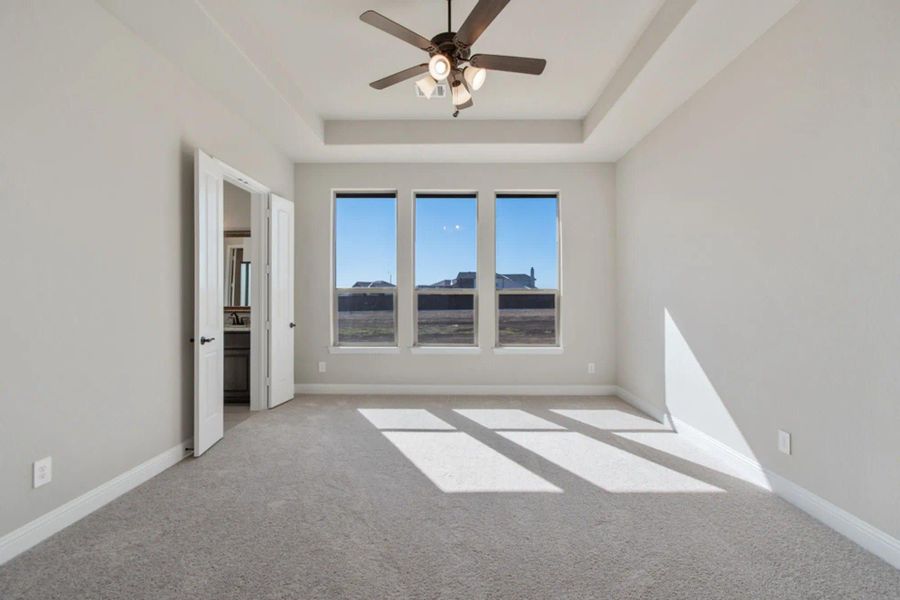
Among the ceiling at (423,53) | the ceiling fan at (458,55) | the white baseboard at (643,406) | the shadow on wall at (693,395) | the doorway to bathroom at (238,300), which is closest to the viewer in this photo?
the ceiling fan at (458,55)

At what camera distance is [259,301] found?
14.7 feet

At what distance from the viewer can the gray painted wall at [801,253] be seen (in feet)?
6.43

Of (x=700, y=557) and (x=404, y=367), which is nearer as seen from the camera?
(x=700, y=557)

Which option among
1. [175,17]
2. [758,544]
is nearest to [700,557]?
[758,544]

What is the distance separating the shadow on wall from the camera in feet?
9.92

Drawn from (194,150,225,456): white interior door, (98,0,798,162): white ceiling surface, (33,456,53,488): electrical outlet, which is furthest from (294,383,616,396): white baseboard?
(33,456,53,488): electrical outlet

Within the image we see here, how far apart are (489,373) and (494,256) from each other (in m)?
1.44

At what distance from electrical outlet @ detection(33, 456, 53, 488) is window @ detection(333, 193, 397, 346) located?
3.27 meters

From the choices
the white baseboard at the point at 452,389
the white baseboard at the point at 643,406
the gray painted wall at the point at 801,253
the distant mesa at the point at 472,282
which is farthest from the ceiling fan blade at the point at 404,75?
the white baseboard at the point at 643,406

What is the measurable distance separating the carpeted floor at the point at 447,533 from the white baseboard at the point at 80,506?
50 mm

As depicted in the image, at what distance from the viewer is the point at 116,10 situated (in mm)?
2432

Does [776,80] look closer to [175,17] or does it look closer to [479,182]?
[479,182]

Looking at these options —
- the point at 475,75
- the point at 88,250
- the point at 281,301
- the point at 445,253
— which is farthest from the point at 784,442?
the point at 281,301

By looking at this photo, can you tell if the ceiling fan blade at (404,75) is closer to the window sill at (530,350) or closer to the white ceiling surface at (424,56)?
the white ceiling surface at (424,56)
